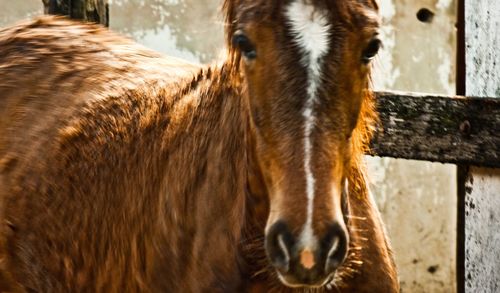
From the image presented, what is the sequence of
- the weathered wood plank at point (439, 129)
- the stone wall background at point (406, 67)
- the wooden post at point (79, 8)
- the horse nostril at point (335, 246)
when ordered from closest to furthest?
the horse nostril at point (335, 246)
the weathered wood plank at point (439, 129)
the wooden post at point (79, 8)
the stone wall background at point (406, 67)

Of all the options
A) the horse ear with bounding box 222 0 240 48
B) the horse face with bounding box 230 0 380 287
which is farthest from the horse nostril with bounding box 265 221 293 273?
the horse ear with bounding box 222 0 240 48

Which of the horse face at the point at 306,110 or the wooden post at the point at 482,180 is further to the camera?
the wooden post at the point at 482,180

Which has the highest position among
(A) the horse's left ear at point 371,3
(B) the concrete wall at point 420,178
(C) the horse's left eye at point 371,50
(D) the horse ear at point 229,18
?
(A) the horse's left ear at point 371,3

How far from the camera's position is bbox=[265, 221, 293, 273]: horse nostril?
10.1 feet

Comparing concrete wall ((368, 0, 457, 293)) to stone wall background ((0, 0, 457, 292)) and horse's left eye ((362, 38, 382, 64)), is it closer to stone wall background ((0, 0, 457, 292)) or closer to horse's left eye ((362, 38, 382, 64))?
stone wall background ((0, 0, 457, 292))

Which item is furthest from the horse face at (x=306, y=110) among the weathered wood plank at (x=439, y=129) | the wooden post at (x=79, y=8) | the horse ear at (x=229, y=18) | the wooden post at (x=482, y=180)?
the wooden post at (x=79, y=8)

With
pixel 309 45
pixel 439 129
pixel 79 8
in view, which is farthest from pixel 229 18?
pixel 79 8

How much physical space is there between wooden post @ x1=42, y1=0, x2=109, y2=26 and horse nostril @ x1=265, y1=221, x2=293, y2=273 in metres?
2.50

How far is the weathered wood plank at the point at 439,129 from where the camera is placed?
4.37m

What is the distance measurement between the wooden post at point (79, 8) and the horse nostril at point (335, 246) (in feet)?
8.57

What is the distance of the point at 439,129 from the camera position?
4.46 m

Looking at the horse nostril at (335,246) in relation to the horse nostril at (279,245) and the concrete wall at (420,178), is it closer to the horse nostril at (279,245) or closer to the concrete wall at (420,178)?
the horse nostril at (279,245)

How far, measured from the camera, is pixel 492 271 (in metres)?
4.59

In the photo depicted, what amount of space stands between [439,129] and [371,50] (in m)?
1.25
